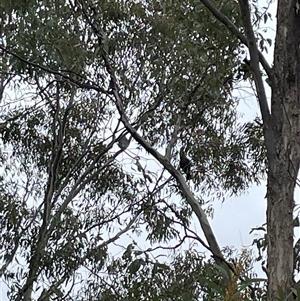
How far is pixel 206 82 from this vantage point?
3291 mm

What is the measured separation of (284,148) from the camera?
2.02 metres

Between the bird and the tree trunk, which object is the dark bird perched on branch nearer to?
the bird

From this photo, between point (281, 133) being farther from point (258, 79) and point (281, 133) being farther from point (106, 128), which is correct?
point (106, 128)

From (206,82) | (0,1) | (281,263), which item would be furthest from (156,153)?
(0,1)

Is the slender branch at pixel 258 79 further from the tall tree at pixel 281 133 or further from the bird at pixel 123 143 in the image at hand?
the bird at pixel 123 143

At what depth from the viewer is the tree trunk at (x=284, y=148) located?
192 cm

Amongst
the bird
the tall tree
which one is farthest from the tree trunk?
Answer: the bird

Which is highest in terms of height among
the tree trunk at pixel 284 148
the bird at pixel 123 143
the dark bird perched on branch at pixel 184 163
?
the bird at pixel 123 143

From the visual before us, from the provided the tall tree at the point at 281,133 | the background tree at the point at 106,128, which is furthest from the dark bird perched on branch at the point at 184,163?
the tall tree at the point at 281,133

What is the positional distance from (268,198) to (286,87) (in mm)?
375

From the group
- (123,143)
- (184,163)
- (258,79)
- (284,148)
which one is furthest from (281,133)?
(123,143)

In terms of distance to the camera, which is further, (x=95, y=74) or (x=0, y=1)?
(x=95, y=74)

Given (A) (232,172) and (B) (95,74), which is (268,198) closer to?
(B) (95,74)

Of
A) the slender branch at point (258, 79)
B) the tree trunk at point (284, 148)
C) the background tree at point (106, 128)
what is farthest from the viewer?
the background tree at point (106, 128)
